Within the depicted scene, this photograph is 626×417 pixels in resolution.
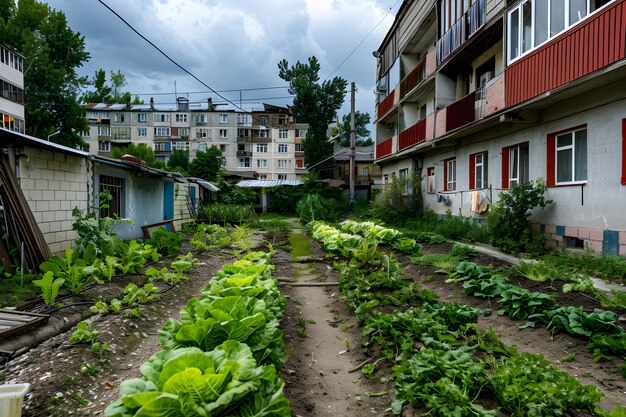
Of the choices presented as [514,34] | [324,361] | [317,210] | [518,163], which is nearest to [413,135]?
[518,163]

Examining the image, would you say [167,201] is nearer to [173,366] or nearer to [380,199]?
[380,199]

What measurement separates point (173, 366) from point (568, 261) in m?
8.70

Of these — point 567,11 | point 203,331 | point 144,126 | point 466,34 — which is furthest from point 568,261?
point 144,126

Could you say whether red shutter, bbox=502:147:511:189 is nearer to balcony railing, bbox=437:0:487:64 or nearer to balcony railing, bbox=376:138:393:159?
balcony railing, bbox=437:0:487:64

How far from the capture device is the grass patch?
501 inches

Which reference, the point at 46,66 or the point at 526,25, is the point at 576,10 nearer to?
the point at 526,25

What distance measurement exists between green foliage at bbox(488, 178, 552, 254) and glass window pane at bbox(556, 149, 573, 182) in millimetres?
448

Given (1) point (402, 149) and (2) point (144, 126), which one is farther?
(2) point (144, 126)

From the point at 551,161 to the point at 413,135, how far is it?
30.3 feet

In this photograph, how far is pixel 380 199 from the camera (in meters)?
20.2

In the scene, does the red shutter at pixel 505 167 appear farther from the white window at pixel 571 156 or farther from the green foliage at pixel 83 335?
the green foliage at pixel 83 335

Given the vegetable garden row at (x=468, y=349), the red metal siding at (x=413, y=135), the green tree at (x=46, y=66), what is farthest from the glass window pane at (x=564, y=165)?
the green tree at (x=46, y=66)

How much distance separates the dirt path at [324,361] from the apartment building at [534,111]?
614cm

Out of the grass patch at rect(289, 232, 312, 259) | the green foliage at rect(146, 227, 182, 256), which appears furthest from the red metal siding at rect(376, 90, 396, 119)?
the green foliage at rect(146, 227, 182, 256)
